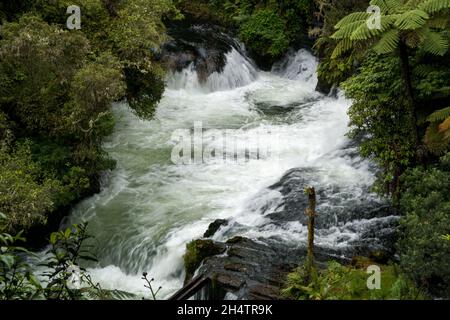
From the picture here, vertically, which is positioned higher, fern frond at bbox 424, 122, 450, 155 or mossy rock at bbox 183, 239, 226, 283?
fern frond at bbox 424, 122, 450, 155

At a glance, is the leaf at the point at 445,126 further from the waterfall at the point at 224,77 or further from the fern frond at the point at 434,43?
the waterfall at the point at 224,77

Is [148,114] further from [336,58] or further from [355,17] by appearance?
[355,17]

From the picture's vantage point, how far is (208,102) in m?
17.5

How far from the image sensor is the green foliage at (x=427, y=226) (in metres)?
6.72

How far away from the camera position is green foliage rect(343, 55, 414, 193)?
9195 mm

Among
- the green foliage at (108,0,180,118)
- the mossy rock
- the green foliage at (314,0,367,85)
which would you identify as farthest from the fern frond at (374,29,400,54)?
the green foliage at (314,0,367,85)

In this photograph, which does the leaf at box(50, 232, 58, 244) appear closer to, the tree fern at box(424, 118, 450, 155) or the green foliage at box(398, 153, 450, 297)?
the green foliage at box(398, 153, 450, 297)

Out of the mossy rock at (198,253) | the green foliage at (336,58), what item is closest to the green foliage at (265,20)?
the green foliage at (336,58)

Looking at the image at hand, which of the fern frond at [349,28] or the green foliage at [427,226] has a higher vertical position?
the fern frond at [349,28]

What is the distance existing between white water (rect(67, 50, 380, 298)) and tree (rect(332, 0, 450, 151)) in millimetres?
3416

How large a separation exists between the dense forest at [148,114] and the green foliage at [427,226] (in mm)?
18

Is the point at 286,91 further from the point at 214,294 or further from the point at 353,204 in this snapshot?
the point at 214,294

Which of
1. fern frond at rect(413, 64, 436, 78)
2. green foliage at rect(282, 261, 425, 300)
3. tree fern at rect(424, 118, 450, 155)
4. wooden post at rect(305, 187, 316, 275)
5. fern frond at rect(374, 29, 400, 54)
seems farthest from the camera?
fern frond at rect(413, 64, 436, 78)
